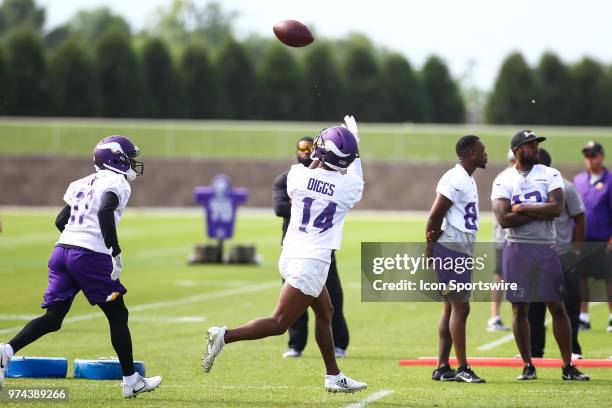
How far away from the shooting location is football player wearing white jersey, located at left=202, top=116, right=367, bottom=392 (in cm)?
912

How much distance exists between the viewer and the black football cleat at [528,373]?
10.5 meters

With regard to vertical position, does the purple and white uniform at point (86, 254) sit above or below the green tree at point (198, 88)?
below

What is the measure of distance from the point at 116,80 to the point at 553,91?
23.4 meters

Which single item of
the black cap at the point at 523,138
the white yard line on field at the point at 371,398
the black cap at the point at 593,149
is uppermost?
the black cap at the point at 593,149

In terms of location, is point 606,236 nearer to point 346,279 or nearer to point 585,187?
point 585,187

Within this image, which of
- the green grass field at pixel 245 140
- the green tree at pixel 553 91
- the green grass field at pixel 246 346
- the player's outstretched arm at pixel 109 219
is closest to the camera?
the player's outstretched arm at pixel 109 219

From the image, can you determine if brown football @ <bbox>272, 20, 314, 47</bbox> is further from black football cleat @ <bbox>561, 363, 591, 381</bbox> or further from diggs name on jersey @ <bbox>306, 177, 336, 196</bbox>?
black football cleat @ <bbox>561, 363, 591, 381</bbox>

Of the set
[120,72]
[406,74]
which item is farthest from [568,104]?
[120,72]

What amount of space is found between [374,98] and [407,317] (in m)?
51.1

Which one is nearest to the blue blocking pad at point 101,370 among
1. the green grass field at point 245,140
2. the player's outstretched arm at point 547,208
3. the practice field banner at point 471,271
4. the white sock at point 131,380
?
the white sock at point 131,380

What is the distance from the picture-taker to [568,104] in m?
65.6

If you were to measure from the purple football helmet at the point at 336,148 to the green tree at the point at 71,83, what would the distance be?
56.5m

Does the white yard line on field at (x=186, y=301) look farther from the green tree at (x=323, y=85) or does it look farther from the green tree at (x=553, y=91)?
the green tree at (x=553, y=91)

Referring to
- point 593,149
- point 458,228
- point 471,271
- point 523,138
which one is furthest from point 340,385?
point 593,149
